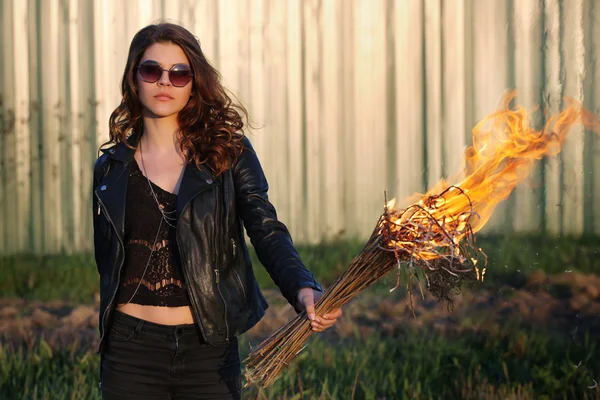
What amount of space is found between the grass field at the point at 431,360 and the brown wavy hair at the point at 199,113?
1.84m

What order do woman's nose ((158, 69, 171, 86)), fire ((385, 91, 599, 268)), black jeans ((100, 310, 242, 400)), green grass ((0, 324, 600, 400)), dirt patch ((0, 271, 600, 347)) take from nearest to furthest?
fire ((385, 91, 599, 268)) → black jeans ((100, 310, 242, 400)) → woman's nose ((158, 69, 171, 86)) → green grass ((0, 324, 600, 400)) → dirt patch ((0, 271, 600, 347))

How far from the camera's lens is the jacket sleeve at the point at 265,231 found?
2432 mm

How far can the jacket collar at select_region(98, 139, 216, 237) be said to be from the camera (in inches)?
97.3

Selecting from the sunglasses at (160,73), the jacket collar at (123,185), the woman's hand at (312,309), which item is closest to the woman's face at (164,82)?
the sunglasses at (160,73)

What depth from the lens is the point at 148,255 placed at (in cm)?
248

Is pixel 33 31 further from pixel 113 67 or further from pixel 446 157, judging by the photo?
pixel 446 157

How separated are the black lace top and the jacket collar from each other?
3 cm

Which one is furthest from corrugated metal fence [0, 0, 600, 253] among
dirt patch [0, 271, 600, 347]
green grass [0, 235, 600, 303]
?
dirt patch [0, 271, 600, 347]

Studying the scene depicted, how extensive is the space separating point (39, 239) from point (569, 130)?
9.53 ft

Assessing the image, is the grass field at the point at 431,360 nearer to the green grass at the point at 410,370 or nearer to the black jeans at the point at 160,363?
the green grass at the point at 410,370

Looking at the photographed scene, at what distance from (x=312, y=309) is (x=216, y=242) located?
13.4 inches

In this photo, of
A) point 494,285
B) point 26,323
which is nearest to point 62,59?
point 26,323

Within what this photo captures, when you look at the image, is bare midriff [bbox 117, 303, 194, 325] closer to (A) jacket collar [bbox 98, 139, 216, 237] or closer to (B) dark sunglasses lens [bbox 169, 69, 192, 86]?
(A) jacket collar [bbox 98, 139, 216, 237]

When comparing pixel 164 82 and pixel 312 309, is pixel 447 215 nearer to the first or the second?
pixel 312 309
